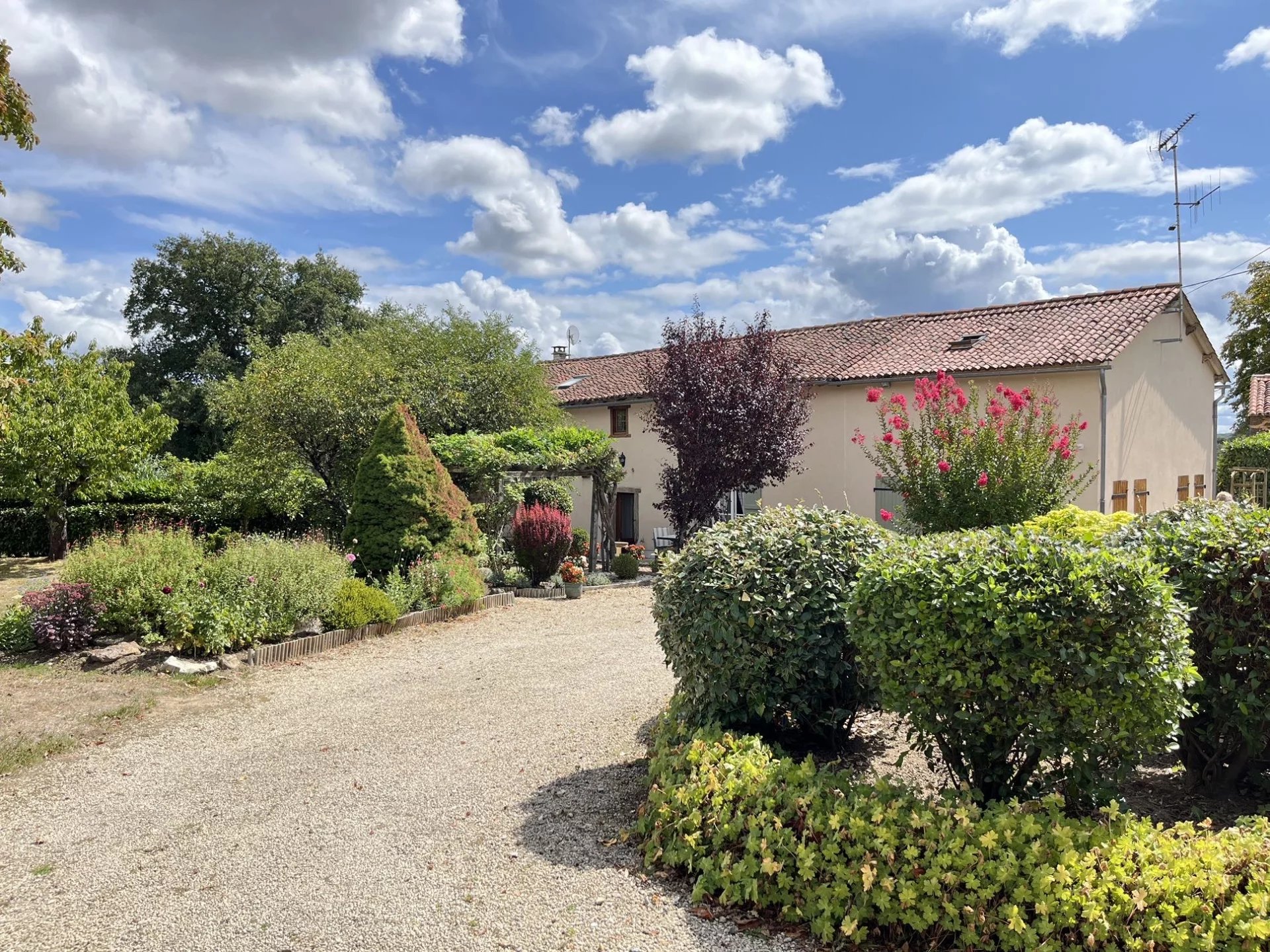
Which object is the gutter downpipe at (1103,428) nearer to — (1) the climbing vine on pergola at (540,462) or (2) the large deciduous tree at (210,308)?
(1) the climbing vine on pergola at (540,462)

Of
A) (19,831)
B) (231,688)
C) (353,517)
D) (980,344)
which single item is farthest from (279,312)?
(19,831)

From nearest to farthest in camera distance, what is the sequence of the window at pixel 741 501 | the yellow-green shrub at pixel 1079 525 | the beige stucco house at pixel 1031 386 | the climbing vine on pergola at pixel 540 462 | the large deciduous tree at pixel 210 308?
the yellow-green shrub at pixel 1079 525, the climbing vine on pergola at pixel 540 462, the beige stucco house at pixel 1031 386, the window at pixel 741 501, the large deciduous tree at pixel 210 308

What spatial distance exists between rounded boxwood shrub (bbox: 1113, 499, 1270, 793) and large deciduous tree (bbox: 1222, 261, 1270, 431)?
34623mm

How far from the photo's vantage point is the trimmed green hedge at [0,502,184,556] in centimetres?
1794

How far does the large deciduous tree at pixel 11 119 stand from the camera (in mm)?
7020

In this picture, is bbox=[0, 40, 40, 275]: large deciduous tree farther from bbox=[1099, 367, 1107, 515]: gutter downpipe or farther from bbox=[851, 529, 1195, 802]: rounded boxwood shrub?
bbox=[1099, 367, 1107, 515]: gutter downpipe

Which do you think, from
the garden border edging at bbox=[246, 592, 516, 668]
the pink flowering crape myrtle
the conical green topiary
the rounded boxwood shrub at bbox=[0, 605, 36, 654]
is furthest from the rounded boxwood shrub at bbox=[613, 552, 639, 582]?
the rounded boxwood shrub at bbox=[0, 605, 36, 654]

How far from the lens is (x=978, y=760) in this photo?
12.6 feet

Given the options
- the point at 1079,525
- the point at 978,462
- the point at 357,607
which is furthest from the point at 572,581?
the point at 1079,525

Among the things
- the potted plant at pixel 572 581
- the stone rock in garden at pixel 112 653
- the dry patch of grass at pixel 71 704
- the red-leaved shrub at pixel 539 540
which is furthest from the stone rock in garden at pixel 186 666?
the potted plant at pixel 572 581

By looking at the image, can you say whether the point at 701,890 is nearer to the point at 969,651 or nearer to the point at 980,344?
the point at 969,651

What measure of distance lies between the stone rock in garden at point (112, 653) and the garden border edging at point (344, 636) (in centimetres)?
111

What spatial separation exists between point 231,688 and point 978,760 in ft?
20.1

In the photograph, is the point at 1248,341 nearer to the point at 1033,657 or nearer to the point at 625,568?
the point at 625,568
